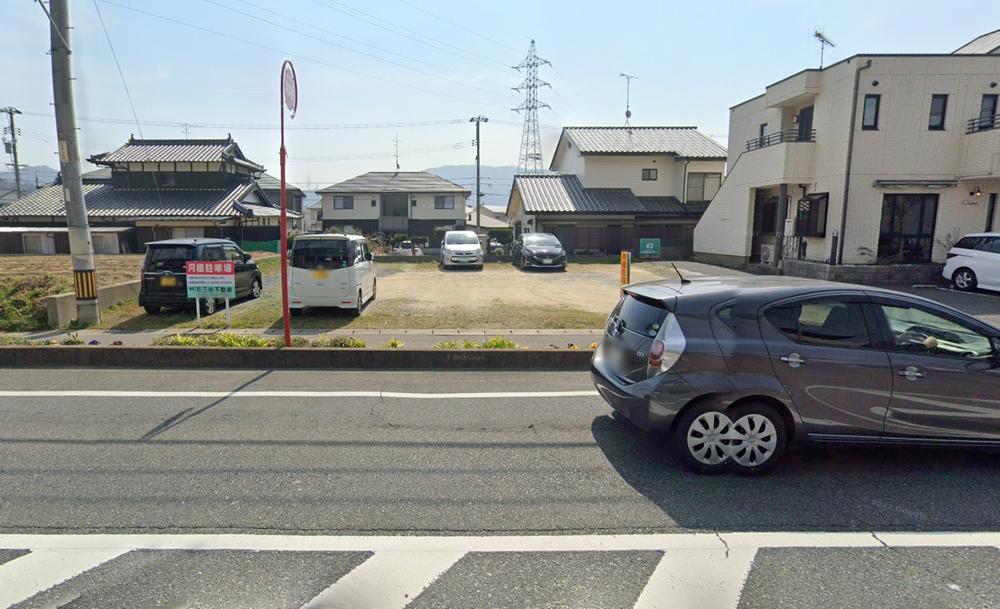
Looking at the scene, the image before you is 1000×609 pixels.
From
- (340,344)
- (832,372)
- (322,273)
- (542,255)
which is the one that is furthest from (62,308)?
(542,255)

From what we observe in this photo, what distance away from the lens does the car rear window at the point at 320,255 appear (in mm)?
9938

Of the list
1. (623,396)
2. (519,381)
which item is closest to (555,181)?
(519,381)

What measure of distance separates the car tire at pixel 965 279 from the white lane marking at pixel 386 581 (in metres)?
16.7

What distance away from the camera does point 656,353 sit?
3951mm

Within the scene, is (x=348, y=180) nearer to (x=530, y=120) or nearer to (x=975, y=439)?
(x=530, y=120)

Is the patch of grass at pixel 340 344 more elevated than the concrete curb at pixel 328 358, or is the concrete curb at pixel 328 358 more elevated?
the patch of grass at pixel 340 344

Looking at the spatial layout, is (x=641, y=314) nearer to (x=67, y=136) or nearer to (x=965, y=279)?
(x=67, y=136)

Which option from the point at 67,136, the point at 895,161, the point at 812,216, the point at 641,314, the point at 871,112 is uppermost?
the point at 871,112

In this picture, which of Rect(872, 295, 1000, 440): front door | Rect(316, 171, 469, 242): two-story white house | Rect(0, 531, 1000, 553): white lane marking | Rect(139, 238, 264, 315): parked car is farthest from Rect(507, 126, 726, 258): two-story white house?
Rect(0, 531, 1000, 553): white lane marking

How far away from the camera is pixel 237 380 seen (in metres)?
6.46

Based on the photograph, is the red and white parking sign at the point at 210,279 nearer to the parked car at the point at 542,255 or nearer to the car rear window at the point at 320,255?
the car rear window at the point at 320,255

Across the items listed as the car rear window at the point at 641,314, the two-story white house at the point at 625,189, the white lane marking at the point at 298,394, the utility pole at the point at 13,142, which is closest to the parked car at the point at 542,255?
the two-story white house at the point at 625,189

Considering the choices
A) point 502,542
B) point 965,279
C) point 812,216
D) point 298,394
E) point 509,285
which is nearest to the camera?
point 502,542

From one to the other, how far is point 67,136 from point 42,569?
28.8 ft
